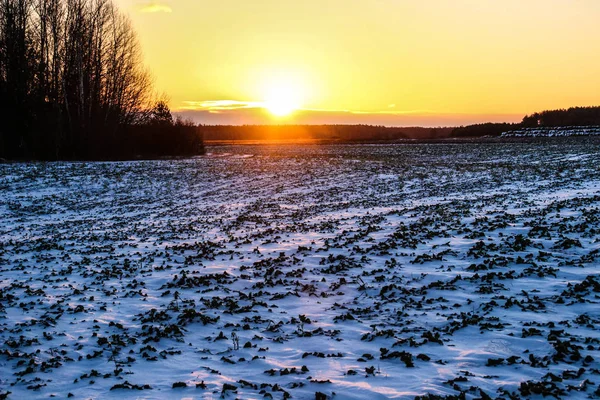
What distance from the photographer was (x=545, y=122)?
116312 millimetres

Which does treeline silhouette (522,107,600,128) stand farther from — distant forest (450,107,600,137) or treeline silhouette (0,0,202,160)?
treeline silhouette (0,0,202,160)

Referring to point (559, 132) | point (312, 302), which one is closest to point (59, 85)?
point (312, 302)

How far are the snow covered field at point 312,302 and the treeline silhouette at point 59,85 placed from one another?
26.9 meters

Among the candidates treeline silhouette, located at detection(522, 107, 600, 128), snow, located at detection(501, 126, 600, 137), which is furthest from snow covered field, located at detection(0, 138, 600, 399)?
treeline silhouette, located at detection(522, 107, 600, 128)

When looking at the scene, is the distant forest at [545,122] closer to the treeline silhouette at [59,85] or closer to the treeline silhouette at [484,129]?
the treeline silhouette at [484,129]

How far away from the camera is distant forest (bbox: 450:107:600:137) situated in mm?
104188

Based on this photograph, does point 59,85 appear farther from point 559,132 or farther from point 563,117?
point 563,117

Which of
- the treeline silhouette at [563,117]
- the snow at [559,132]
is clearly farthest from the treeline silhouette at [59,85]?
the treeline silhouette at [563,117]

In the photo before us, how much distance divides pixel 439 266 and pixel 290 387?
580 centimetres

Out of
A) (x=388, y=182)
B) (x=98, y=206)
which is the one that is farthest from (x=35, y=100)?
(x=388, y=182)

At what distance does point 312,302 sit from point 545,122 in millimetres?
127446

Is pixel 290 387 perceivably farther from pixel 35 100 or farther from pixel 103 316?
pixel 35 100

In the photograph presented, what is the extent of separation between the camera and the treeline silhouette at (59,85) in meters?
41.8

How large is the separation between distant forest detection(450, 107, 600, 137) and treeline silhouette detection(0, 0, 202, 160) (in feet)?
266
